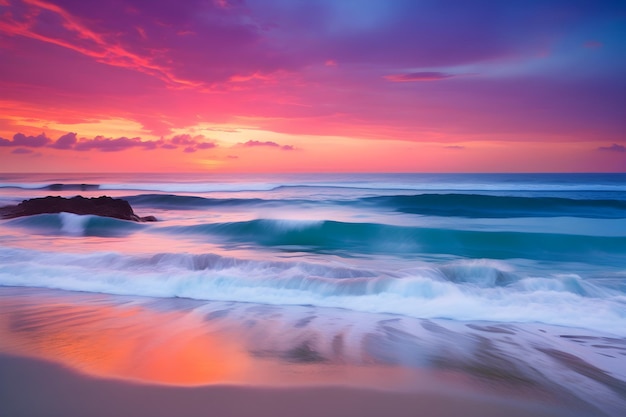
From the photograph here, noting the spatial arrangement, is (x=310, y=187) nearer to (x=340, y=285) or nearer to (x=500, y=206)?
(x=500, y=206)

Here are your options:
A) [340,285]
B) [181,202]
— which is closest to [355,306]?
[340,285]

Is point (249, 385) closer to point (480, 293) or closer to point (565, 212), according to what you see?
point (480, 293)

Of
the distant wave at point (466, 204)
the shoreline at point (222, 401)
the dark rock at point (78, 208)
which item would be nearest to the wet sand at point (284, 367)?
the shoreline at point (222, 401)

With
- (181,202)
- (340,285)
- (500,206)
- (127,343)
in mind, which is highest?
(500,206)

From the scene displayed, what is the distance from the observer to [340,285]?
5.76 metres

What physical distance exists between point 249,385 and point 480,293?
3695 millimetres

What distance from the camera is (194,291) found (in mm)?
5738

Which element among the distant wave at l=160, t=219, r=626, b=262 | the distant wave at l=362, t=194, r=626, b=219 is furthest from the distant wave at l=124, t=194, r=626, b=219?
the distant wave at l=160, t=219, r=626, b=262

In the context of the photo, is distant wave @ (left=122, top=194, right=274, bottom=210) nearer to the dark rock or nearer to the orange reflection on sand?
the dark rock

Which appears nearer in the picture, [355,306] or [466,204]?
[355,306]

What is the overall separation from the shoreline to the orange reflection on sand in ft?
0.52

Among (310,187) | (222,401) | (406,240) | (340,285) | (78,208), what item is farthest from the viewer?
(310,187)

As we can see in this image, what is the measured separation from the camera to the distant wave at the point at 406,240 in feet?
32.3

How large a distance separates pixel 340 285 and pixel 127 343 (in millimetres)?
2788
